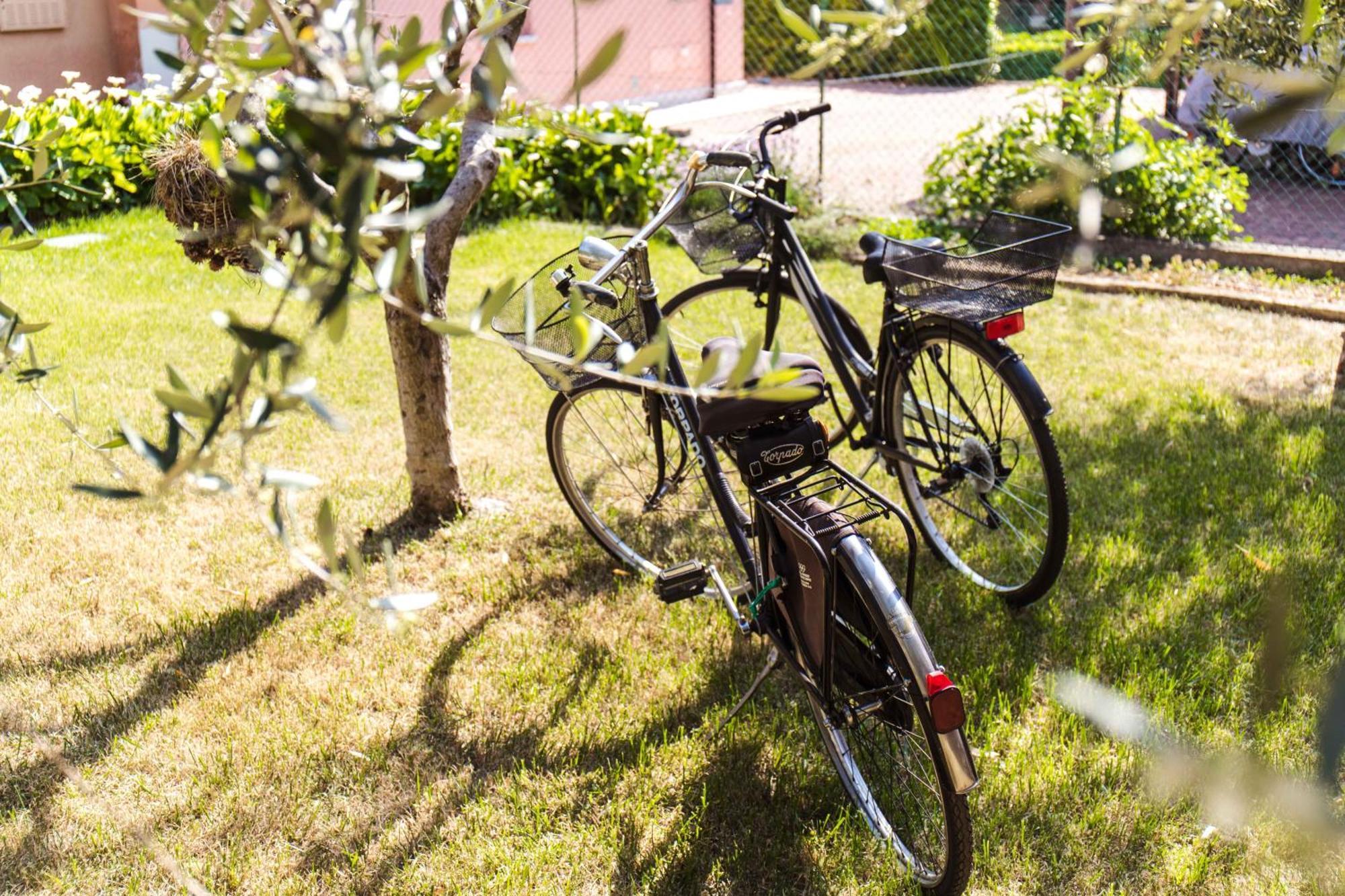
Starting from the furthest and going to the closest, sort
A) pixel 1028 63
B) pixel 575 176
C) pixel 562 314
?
pixel 1028 63 < pixel 575 176 < pixel 562 314

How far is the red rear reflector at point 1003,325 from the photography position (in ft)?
11.5

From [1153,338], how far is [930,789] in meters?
4.34

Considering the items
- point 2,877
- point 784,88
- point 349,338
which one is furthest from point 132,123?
point 784,88

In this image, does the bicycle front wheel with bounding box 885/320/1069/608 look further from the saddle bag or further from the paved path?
the paved path

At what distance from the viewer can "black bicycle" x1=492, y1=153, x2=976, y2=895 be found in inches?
97.9

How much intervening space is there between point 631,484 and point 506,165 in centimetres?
532

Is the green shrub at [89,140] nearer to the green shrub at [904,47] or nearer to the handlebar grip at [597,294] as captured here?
the handlebar grip at [597,294]

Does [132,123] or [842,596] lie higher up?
[132,123]

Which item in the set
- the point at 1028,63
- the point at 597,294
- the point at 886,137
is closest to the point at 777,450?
the point at 597,294

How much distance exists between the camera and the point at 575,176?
898 cm

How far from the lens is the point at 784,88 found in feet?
60.7

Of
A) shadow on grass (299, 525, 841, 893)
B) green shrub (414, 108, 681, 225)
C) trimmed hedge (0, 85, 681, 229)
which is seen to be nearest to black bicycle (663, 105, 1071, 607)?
shadow on grass (299, 525, 841, 893)

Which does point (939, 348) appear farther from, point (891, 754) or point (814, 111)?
point (891, 754)

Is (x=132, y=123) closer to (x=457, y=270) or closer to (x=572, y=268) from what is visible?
(x=457, y=270)
